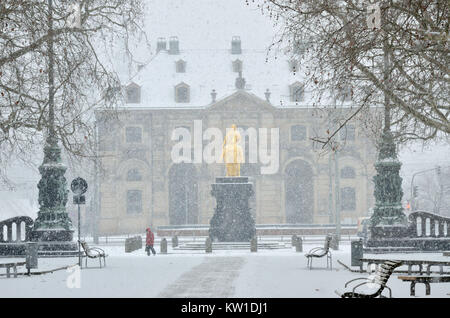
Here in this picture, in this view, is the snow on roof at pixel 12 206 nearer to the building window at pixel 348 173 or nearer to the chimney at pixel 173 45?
the chimney at pixel 173 45

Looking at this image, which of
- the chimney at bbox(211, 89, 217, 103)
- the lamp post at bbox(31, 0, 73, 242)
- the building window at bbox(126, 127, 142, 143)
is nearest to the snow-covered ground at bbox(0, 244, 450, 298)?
the lamp post at bbox(31, 0, 73, 242)

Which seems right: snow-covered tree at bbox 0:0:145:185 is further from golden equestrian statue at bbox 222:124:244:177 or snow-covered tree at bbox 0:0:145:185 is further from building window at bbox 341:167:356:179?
building window at bbox 341:167:356:179

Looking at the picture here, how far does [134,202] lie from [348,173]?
17.9m

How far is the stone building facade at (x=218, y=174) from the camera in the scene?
58938 millimetres

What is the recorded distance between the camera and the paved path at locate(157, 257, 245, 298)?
44.2 ft

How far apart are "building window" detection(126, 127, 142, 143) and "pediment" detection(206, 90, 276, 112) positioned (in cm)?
633

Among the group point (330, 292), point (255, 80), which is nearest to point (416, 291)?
point (330, 292)

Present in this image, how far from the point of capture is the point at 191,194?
60.0 metres

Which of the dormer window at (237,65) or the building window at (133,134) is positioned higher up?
the dormer window at (237,65)

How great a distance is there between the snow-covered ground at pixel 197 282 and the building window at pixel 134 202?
121ft

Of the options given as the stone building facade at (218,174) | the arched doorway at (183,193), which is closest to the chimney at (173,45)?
the stone building facade at (218,174)

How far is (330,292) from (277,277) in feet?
12.4

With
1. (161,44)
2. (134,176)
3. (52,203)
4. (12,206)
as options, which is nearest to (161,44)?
(161,44)
